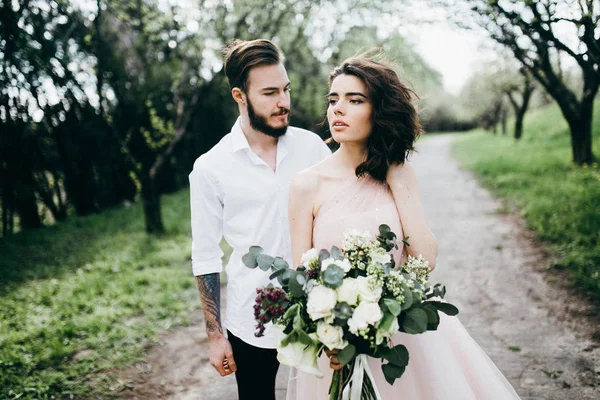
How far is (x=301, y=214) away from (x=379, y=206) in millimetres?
384

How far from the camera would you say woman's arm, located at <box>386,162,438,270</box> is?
210 centimetres

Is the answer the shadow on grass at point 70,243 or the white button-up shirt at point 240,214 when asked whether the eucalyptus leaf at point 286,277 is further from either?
the shadow on grass at point 70,243

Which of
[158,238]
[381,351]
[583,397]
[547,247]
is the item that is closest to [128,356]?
[381,351]

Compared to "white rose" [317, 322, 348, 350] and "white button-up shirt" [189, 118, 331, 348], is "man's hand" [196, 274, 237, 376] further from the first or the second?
"white rose" [317, 322, 348, 350]

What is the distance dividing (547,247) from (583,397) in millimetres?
3575

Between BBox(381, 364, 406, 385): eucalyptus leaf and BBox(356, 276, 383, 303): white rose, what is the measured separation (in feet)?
0.97

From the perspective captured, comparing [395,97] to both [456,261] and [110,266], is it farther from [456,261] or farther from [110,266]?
[110,266]

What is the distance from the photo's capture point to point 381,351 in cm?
170

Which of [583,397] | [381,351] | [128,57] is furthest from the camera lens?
[128,57]

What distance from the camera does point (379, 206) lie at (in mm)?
2182

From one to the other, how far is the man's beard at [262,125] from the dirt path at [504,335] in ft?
7.40

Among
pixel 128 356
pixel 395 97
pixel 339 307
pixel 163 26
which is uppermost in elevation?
pixel 163 26

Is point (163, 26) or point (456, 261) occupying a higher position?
point (163, 26)

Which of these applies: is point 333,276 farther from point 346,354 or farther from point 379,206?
point 379,206
